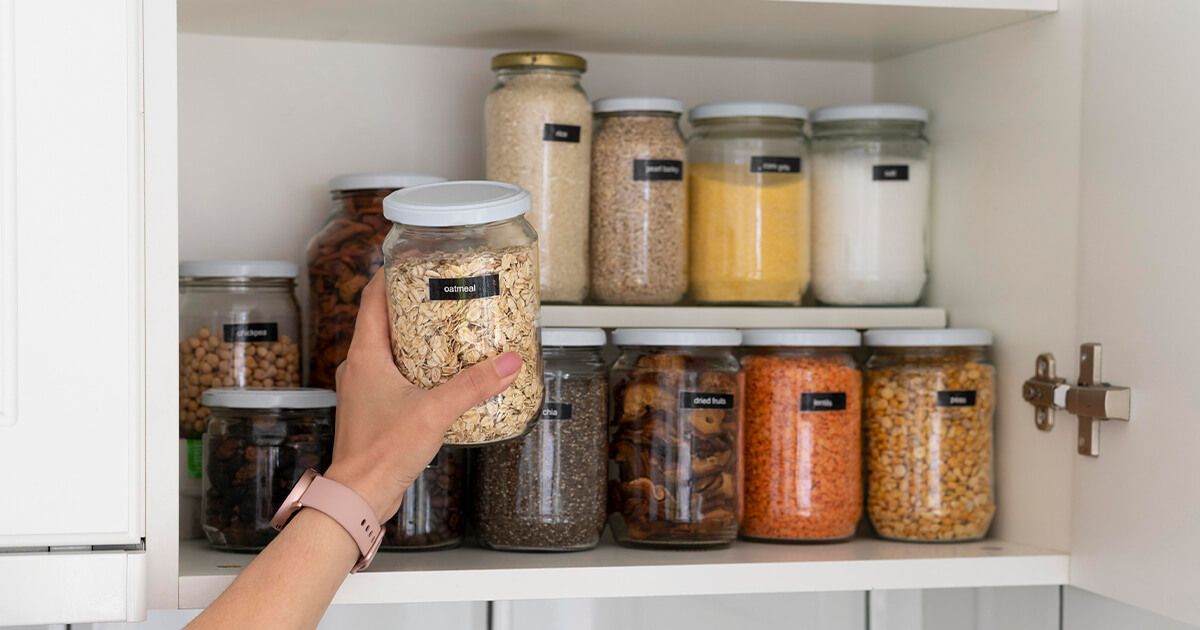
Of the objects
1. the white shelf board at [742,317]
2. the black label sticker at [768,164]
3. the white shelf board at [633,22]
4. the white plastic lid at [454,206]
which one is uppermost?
the white shelf board at [633,22]

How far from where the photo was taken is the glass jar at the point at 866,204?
1.32 m

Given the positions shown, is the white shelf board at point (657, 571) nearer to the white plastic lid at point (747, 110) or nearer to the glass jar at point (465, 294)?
the glass jar at point (465, 294)

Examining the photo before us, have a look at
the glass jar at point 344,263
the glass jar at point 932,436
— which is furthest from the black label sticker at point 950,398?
the glass jar at point 344,263

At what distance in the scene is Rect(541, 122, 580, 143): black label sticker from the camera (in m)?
1.22

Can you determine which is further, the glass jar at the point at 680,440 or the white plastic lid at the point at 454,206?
the glass jar at the point at 680,440

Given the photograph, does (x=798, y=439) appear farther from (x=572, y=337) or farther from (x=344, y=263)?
(x=344, y=263)

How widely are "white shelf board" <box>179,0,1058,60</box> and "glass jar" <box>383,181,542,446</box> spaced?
304mm

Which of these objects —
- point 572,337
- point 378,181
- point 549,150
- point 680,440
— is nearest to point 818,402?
point 680,440

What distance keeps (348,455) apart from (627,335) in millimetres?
319

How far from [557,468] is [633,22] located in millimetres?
441

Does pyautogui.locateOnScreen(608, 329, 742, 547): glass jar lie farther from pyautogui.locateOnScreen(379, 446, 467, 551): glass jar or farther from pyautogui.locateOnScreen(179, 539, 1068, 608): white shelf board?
pyautogui.locateOnScreen(379, 446, 467, 551): glass jar

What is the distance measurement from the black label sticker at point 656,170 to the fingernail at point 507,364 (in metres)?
0.39

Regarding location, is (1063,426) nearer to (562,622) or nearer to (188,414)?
(562,622)

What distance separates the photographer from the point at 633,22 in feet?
4.09
